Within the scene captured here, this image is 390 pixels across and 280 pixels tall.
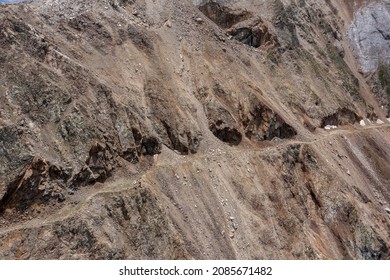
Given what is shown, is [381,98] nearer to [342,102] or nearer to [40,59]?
[342,102]

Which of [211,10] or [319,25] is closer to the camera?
[211,10]

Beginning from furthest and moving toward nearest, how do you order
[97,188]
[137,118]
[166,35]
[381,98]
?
[381,98] → [166,35] → [137,118] → [97,188]

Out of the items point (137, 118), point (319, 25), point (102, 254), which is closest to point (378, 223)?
point (137, 118)

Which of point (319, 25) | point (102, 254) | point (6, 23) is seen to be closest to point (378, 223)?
point (102, 254)

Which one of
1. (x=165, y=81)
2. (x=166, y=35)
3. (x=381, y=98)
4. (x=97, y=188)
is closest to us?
(x=97, y=188)

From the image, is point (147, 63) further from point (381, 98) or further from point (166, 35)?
point (381, 98)

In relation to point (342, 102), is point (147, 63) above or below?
above

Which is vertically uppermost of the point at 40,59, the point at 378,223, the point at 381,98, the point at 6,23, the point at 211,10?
the point at 6,23
